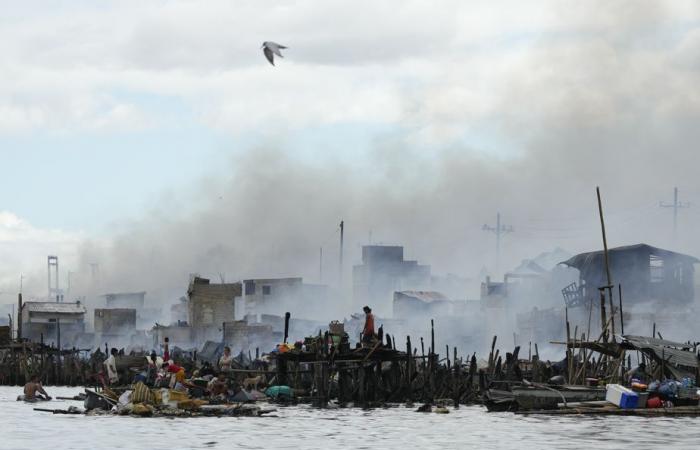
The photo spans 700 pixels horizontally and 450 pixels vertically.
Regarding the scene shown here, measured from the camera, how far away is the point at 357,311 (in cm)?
9219

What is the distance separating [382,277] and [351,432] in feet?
217

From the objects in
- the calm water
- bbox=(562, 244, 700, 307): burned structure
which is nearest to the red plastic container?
the calm water

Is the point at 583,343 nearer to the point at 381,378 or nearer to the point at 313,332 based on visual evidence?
the point at 381,378

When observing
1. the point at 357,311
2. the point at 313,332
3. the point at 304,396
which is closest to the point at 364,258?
the point at 357,311

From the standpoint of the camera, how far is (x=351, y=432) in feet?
90.2

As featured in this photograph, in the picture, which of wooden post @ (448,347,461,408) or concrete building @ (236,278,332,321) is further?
concrete building @ (236,278,332,321)

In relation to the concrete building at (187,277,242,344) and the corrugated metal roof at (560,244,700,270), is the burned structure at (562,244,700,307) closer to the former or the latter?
the corrugated metal roof at (560,244,700,270)

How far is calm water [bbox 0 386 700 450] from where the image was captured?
81.4 feet

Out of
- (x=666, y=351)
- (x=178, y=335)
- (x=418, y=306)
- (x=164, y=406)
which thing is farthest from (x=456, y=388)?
(x=178, y=335)

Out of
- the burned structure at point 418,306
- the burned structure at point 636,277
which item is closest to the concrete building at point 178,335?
the burned structure at point 418,306

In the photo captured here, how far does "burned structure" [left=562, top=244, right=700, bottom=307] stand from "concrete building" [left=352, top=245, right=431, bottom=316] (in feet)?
93.5

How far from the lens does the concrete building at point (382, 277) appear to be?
9231 cm

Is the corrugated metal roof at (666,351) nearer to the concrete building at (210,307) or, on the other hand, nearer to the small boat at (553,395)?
the small boat at (553,395)

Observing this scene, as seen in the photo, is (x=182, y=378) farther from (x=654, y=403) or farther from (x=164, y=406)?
(x=654, y=403)
